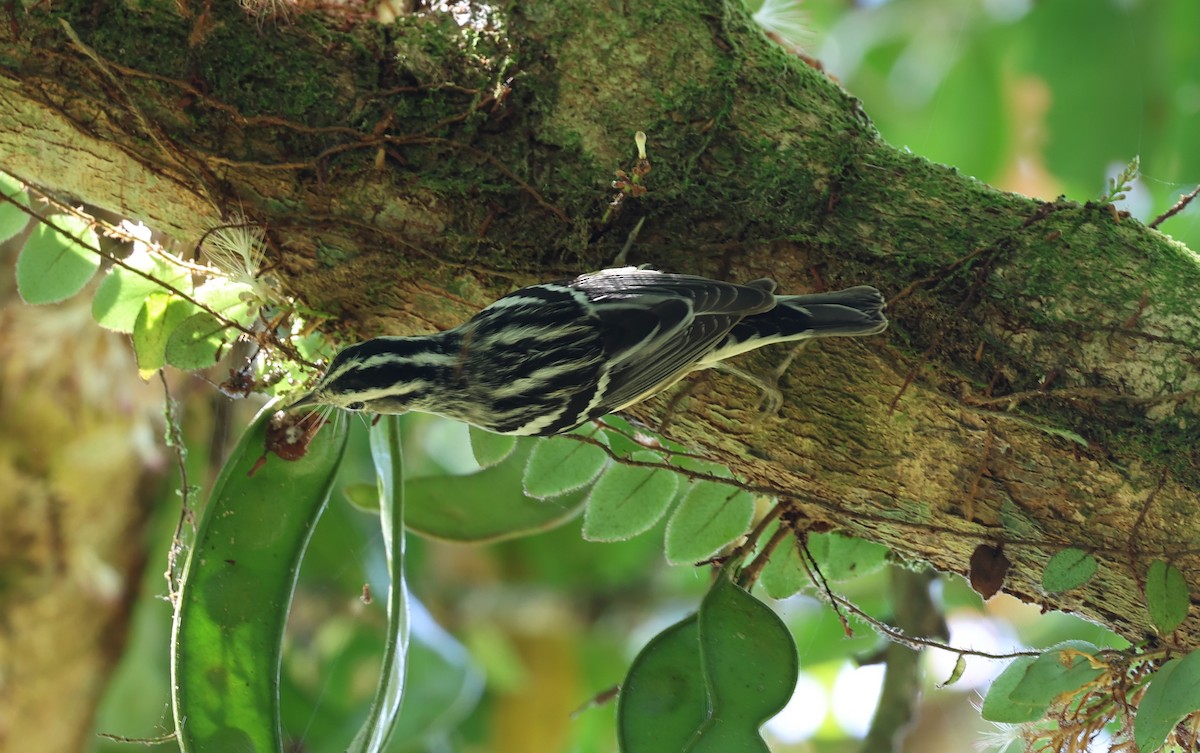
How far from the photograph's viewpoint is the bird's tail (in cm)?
227

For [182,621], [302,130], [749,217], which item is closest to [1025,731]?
[749,217]

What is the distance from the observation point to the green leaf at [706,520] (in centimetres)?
284

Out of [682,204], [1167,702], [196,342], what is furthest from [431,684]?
[1167,702]

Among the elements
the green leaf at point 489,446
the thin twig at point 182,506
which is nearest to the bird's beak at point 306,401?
the thin twig at point 182,506

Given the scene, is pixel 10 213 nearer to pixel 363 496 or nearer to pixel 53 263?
pixel 53 263

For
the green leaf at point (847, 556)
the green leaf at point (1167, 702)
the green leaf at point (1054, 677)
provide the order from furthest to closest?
the green leaf at point (847, 556) < the green leaf at point (1054, 677) < the green leaf at point (1167, 702)

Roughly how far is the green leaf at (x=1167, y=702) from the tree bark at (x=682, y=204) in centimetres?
20

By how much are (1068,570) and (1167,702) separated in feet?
1.01

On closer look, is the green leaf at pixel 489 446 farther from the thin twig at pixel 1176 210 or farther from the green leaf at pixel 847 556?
the thin twig at pixel 1176 210

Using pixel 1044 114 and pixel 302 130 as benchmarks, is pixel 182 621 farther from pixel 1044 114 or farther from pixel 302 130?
pixel 1044 114

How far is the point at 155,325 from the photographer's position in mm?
2867

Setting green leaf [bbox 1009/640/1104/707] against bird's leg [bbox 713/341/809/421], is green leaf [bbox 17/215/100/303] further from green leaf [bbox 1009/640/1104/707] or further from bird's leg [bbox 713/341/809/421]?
green leaf [bbox 1009/640/1104/707]

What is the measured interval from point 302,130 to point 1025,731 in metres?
2.25

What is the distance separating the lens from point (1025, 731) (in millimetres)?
2588
